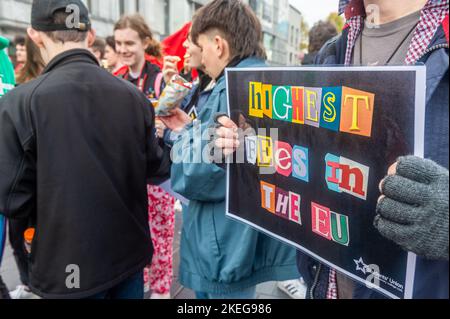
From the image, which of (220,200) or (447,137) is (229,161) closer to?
(220,200)

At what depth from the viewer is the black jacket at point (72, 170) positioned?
4.84 ft

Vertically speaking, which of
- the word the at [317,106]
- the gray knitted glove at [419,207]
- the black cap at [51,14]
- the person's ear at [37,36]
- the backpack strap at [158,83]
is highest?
the black cap at [51,14]

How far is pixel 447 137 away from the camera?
759 millimetres

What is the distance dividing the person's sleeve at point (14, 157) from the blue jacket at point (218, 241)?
0.60m

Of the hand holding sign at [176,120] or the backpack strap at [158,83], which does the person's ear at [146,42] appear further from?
the hand holding sign at [176,120]

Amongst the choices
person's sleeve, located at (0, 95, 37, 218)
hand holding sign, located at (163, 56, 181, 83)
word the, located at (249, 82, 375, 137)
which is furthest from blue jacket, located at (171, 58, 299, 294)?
hand holding sign, located at (163, 56, 181, 83)

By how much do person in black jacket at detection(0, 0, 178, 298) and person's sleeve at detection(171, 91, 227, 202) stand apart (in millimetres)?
299

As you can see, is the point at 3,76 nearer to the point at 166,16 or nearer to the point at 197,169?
the point at 197,169

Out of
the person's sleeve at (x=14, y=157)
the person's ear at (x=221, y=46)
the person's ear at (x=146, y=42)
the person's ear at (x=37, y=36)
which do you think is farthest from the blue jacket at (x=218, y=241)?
the person's ear at (x=146, y=42)

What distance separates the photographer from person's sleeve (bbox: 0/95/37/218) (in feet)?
4.79

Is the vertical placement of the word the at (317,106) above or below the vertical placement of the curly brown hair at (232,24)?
below

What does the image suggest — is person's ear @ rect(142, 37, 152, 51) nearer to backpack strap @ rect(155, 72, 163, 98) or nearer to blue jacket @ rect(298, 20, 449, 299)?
backpack strap @ rect(155, 72, 163, 98)

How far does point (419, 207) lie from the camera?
0.69 meters
